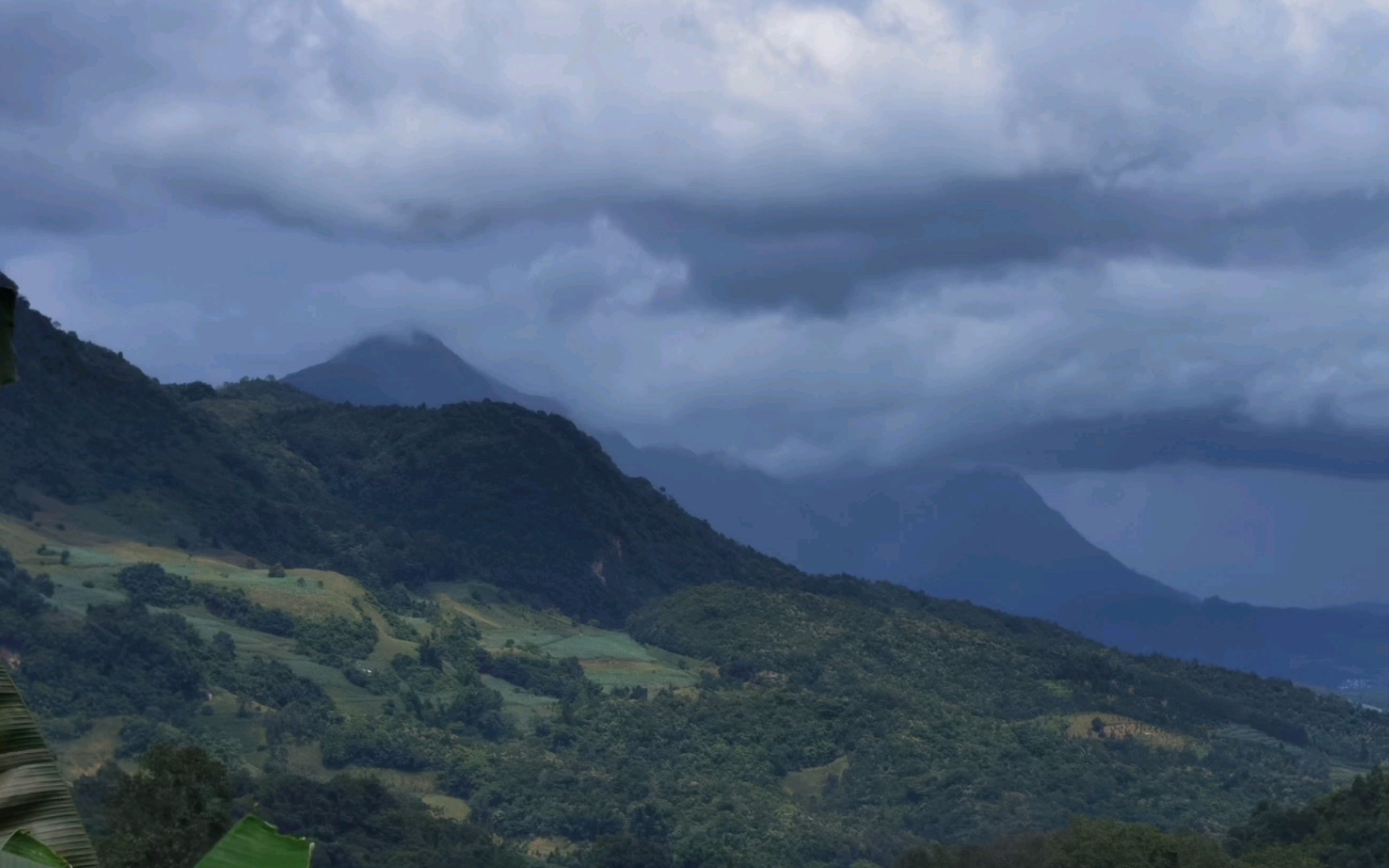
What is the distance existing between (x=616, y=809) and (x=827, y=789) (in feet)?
45.0

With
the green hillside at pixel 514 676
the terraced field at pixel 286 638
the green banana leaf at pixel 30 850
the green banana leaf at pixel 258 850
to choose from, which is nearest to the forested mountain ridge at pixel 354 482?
the green hillside at pixel 514 676

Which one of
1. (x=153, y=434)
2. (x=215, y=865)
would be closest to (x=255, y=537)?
(x=153, y=434)

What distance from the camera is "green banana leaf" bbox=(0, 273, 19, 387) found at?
6508 millimetres

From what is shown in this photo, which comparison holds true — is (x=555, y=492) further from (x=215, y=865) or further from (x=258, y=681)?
(x=215, y=865)

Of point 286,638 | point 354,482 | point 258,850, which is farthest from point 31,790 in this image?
point 354,482

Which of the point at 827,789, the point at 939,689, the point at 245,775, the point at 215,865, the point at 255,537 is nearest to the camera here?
the point at 215,865

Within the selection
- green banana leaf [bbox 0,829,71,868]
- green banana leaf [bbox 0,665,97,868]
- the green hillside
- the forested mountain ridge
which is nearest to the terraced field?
the green hillside

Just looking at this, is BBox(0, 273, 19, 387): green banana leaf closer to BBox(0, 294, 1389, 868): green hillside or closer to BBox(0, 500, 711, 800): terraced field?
BBox(0, 294, 1389, 868): green hillside

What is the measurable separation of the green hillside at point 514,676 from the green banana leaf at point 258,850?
2497cm

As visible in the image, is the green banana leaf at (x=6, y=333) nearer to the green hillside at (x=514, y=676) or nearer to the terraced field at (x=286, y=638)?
the green hillside at (x=514, y=676)

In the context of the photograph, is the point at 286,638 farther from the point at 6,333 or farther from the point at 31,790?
the point at 6,333

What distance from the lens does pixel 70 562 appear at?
84188 millimetres

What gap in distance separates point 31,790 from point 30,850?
0.92m

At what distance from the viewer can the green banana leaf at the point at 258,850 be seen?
6.27 metres
